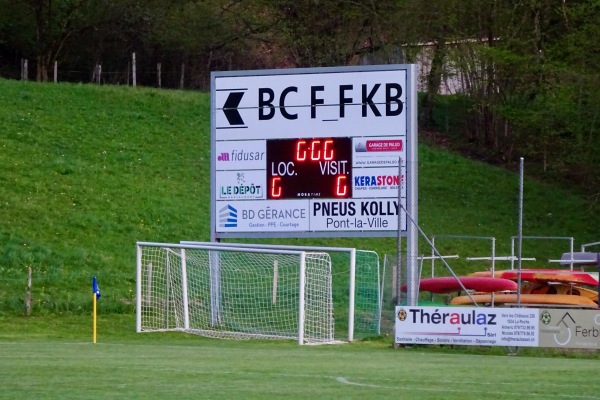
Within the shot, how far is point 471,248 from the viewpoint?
3603cm

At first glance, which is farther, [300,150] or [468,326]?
[300,150]

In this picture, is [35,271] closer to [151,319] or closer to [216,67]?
[151,319]

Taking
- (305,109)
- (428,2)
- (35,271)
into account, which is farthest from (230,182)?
(428,2)

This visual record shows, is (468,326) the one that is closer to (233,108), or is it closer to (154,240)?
(233,108)

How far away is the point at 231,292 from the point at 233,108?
382cm

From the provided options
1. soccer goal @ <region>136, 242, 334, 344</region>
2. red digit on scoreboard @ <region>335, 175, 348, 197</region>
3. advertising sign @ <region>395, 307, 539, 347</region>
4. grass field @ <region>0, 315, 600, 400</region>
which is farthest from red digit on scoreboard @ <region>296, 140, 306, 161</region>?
advertising sign @ <region>395, 307, 539, 347</region>

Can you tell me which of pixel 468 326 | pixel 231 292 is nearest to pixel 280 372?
pixel 468 326

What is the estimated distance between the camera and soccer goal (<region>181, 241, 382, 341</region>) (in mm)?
19859

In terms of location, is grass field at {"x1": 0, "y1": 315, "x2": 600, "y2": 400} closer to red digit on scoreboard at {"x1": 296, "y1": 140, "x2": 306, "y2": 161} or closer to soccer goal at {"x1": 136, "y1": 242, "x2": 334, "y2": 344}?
soccer goal at {"x1": 136, "y1": 242, "x2": 334, "y2": 344}

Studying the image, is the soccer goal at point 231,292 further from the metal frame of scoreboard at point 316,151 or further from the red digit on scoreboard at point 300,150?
the red digit on scoreboard at point 300,150

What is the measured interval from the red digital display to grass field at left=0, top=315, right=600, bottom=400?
334 cm

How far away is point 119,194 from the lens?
114 ft

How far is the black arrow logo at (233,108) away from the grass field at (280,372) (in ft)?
16.4

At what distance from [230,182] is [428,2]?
23719mm
